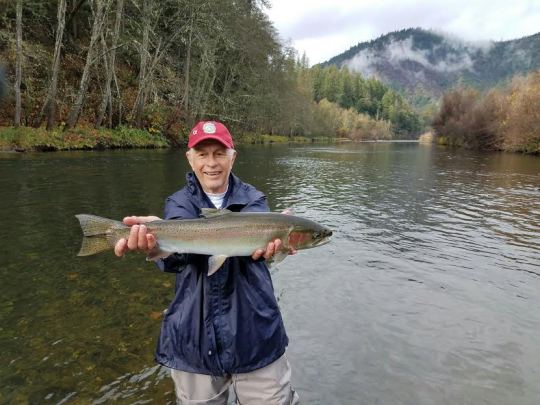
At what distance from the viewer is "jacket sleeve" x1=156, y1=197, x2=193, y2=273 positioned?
3.03m

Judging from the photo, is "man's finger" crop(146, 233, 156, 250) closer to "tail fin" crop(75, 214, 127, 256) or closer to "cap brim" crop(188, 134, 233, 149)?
"tail fin" crop(75, 214, 127, 256)

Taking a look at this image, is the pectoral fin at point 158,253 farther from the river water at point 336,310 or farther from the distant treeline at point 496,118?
the distant treeline at point 496,118

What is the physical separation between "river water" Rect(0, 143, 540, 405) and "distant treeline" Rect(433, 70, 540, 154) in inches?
1691

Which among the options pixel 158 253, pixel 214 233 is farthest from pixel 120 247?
pixel 214 233

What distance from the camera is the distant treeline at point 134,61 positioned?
27984mm

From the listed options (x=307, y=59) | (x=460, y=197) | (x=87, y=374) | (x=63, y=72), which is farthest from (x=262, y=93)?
(x=307, y=59)

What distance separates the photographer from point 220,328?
2.81 m

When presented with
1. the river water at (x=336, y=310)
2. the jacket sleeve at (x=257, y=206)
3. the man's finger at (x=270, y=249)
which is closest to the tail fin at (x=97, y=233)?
the jacket sleeve at (x=257, y=206)

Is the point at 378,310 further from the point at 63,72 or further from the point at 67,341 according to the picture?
the point at 63,72

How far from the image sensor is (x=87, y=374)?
4562 mm

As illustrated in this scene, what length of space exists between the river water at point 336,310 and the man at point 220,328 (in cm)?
165

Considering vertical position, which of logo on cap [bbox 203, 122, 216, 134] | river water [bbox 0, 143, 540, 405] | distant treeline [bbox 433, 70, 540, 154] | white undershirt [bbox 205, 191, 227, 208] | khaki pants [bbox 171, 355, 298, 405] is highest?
distant treeline [bbox 433, 70, 540, 154]

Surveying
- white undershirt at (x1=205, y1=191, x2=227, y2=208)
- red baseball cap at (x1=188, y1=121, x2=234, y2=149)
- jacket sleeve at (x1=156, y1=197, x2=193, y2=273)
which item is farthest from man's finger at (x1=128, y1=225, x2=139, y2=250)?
red baseball cap at (x1=188, y1=121, x2=234, y2=149)

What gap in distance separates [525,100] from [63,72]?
164 feet
